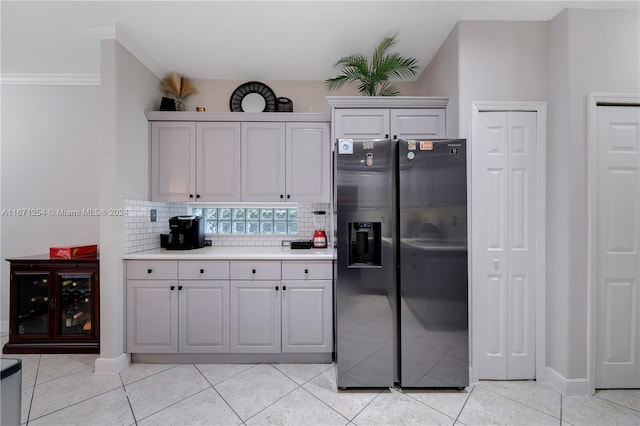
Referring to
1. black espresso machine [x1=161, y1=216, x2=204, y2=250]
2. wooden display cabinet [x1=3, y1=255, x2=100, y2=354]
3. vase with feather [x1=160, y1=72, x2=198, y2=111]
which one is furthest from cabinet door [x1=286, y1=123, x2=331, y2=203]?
wooden display cabinet [x1=3, y1=255, x2=100, y2=354]

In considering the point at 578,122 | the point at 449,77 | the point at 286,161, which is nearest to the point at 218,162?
the point at 286,161

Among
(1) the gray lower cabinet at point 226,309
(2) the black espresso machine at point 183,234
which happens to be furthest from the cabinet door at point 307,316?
(2) the black espresso machine at point 183,234

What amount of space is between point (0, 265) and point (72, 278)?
1.31 meters

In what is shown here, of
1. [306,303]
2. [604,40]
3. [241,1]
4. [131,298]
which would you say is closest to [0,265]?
[131,298]

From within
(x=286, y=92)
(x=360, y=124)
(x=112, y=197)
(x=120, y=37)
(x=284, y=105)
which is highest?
(x=120, y=37)

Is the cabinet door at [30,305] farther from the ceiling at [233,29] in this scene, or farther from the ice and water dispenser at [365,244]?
the ice and water dispenser at [365,244]

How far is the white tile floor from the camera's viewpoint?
5.82 feet

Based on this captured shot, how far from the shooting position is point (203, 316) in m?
2.39

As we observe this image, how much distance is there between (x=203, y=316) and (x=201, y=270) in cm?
41

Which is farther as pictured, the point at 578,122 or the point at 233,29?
the point at 233,29

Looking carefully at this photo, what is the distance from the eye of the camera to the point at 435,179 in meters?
2.01

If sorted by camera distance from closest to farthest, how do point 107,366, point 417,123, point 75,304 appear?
point 107,366 < point 417,123 < point 75,304

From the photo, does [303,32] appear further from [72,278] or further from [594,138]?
[72,278]

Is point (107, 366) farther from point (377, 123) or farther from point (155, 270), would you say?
point (377, 123)
